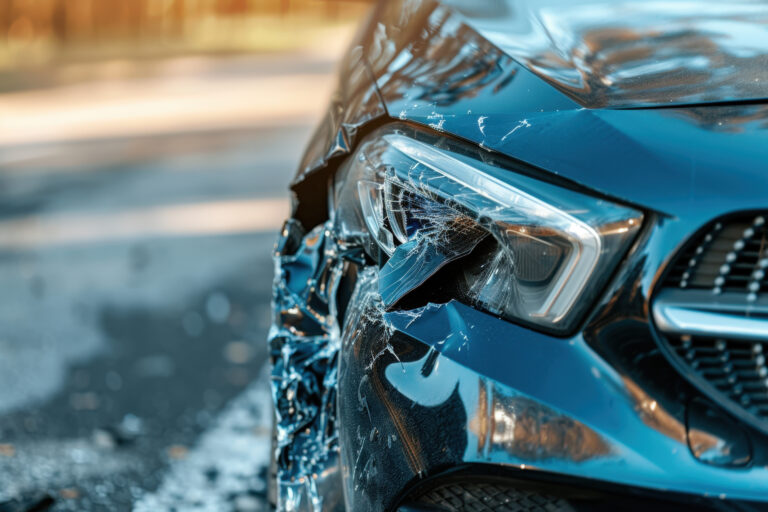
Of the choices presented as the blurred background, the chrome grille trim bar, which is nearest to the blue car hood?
the chrome grille trim bar

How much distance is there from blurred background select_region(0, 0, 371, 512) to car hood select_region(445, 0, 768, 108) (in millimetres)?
1525

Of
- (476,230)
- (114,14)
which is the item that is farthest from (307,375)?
(114,14)

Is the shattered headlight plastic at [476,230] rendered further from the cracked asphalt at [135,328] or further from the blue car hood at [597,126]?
the cracked asphalt at [135,328]

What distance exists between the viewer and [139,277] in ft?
14.5

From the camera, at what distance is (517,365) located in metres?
1.33

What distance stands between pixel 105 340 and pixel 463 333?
2645 millimetres

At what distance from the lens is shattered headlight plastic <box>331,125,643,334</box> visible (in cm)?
133

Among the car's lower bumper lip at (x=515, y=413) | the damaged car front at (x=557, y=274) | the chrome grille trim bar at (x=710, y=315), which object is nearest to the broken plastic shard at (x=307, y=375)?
the damaged car front at (x=557, y=274)

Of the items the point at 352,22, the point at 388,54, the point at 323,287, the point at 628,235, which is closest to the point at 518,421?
the point at 628,235

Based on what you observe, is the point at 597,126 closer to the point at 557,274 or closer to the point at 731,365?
the point at 557,274

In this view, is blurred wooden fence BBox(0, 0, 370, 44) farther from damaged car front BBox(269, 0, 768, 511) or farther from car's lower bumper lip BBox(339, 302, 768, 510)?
car's lower bumper lip BBox(339, 302, 768, 510)

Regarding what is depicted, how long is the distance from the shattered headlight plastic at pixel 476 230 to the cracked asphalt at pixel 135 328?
128cm

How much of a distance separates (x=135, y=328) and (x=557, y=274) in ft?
9.24

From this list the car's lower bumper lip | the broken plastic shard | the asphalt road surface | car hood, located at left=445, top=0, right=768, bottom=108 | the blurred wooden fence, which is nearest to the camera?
the car's lower bumper lip
